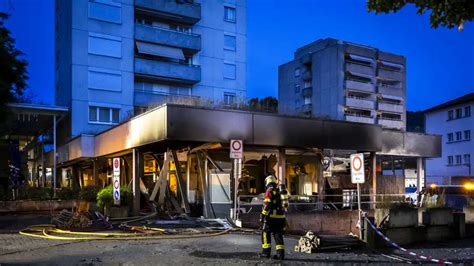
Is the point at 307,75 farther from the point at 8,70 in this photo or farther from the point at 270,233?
the point at 270,233

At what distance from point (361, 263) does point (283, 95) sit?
80314 millimetres

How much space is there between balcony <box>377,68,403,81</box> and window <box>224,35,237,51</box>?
3945 cm

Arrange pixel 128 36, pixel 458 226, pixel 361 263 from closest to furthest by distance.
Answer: pixel 361 263
pixel 458 226
pixel 128 36

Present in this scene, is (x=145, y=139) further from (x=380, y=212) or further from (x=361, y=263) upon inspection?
(x=361, y=263)

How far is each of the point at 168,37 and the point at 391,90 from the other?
48.7 metres

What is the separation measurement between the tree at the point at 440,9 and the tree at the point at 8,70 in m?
12.5

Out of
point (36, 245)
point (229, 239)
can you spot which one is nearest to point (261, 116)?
point (229, 239)

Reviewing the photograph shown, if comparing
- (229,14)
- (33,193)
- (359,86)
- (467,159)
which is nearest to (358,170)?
(33,193)

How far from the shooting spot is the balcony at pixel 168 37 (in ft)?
145

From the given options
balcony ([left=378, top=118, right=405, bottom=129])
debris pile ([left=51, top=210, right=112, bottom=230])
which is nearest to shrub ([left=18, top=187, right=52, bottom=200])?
debris pile ([left=51, top=210, right=112, bottom=230])

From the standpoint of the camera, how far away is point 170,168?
70.1 ft

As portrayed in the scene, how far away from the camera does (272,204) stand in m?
10.9

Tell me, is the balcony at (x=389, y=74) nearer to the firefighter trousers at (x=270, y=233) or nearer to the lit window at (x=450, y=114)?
the lit window at (x=450, y=114)

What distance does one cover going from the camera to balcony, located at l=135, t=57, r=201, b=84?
1732 inches
